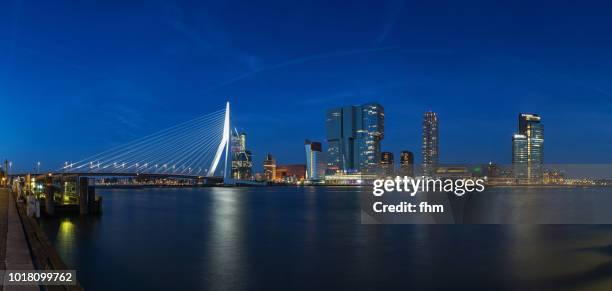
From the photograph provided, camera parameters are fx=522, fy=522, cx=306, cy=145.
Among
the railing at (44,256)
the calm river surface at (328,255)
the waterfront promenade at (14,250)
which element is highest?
the waterfront promenade at (14,250)

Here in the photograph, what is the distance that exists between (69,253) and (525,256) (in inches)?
713

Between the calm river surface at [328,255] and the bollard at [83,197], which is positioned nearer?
the calm river surface at [328,255]

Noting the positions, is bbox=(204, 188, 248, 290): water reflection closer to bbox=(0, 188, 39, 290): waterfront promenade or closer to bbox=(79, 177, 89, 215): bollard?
bbox=(0, 188, 39, 290): waterfront promenade

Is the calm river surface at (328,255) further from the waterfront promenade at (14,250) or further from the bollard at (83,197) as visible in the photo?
the waterfront promenade at (14,250)

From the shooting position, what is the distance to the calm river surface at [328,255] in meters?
15.6

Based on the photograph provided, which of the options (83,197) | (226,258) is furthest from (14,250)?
(83,197)

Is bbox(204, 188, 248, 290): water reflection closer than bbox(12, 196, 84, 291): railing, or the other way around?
bbox(12, 196, 84, 291): railing

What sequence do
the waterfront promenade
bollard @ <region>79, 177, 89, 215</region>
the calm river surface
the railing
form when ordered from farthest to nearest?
bollard @ <region>79, 177, 89, 215</region>
the calm river surface
the waterfront promenade
the railing

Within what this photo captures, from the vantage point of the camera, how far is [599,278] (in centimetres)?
1603

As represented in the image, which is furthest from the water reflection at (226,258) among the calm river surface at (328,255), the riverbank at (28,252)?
the riverbank at (28,252)

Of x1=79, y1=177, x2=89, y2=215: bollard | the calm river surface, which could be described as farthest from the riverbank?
x1=79, y1=177, x2=89, y2=215: bollard

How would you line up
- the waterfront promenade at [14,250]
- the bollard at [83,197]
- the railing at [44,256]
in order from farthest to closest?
the bollard at [83,197] → the waterfront promenade at [14,250] → the railing at [44,256]

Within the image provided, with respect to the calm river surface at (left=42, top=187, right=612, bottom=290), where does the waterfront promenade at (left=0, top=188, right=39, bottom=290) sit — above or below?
above

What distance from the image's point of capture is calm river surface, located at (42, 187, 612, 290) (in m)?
15.6
